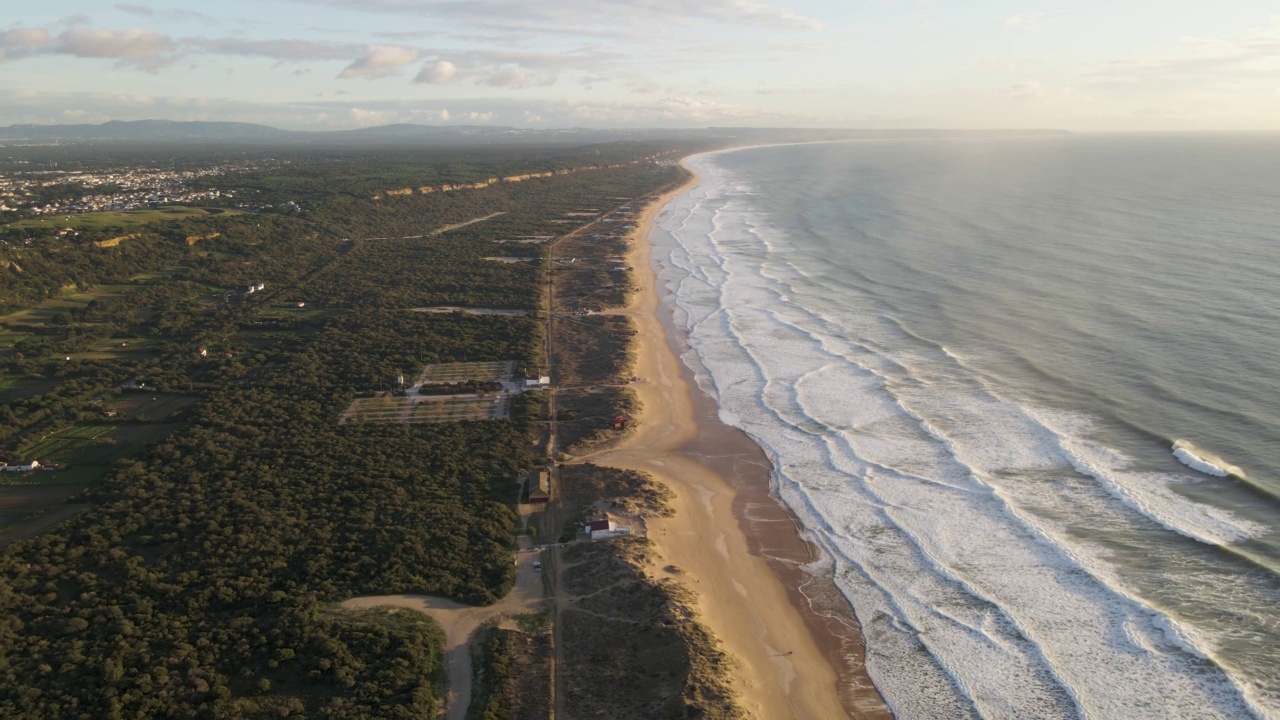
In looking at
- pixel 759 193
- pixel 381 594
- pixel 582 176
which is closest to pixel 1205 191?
pixel 759 193

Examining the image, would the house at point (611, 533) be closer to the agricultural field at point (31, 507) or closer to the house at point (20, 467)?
the agricultural field at point (31, 507)

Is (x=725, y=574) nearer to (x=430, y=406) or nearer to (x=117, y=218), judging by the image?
(x=430, y=406)

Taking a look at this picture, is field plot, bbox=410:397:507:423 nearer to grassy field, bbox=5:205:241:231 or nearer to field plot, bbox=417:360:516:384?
field plot, bbox=417:360:516:384

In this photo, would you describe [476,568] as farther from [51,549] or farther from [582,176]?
[582,176]

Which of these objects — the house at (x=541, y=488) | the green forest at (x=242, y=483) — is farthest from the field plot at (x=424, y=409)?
the house at (x=541, y=488)

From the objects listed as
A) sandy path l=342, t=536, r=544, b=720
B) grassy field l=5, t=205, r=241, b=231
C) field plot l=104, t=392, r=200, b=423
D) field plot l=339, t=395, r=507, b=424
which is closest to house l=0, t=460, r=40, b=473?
field plot l=104, t=392, r=200, b=423

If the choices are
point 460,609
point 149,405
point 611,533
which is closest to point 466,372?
point 149,405
